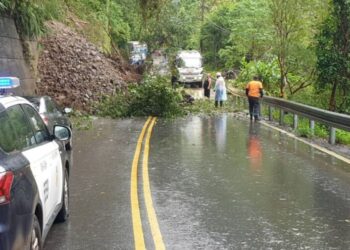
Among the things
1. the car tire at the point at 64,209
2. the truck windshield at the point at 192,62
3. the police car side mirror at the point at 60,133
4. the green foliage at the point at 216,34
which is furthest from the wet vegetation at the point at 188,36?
the green foliage at the point at 216,34

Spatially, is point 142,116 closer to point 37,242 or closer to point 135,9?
point 135,9

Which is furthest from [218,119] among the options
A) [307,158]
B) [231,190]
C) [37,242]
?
[37,242]

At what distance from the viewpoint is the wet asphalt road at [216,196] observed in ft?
22.5

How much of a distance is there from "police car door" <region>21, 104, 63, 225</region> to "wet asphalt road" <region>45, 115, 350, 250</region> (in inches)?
25.2

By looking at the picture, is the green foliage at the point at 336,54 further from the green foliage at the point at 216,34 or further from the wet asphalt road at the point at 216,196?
the green foliage at the point at 216,34

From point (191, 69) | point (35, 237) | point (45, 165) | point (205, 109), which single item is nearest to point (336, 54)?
point (205, 109)

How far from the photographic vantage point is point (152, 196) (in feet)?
29.8

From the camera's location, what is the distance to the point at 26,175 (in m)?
4.86

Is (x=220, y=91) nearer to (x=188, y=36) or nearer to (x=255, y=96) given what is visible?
(x=255, y=96)

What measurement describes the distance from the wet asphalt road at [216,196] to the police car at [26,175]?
828 millimetres

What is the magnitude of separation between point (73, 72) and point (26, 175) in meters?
21.6

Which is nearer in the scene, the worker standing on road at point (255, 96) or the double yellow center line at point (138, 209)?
the double yellow center line at point (138, 209)

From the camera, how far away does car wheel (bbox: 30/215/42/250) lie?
4.91 m

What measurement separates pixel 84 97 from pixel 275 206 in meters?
17.7
